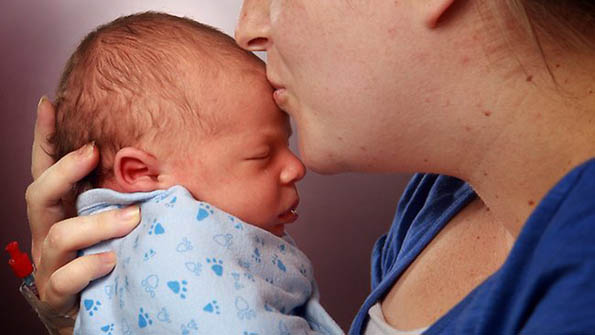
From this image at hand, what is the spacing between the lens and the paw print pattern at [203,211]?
113 centimetres

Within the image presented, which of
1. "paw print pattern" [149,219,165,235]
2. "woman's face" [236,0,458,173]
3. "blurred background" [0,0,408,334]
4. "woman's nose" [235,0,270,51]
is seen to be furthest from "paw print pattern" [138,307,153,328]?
"blurred background" [0,0,408,334]

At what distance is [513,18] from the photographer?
87 centimetres

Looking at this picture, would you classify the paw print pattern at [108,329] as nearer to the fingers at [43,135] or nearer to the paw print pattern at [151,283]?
the paw print pattern at [151,283]

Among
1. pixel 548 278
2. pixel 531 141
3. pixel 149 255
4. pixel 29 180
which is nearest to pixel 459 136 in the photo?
pixel 531 141

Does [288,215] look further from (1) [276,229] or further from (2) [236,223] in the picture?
(2) [236,223]

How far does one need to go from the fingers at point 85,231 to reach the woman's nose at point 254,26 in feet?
1.12

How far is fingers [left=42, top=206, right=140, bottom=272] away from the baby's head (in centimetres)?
6

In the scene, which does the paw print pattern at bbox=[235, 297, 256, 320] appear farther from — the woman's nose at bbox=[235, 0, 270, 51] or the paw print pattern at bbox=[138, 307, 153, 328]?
the woman's nose at bbox=[235, 0, 270, 51]

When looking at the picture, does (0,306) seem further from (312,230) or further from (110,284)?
(110,284)

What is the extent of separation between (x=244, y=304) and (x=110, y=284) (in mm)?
262

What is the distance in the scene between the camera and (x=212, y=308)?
3.46ft

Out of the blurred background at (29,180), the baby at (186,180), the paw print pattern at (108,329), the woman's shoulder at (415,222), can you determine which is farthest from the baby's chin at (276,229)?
the blurred background at (29,180)

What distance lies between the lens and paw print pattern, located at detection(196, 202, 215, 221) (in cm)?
113

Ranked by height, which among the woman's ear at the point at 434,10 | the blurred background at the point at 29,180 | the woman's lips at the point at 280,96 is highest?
the woman's ear at the point at 434,10
